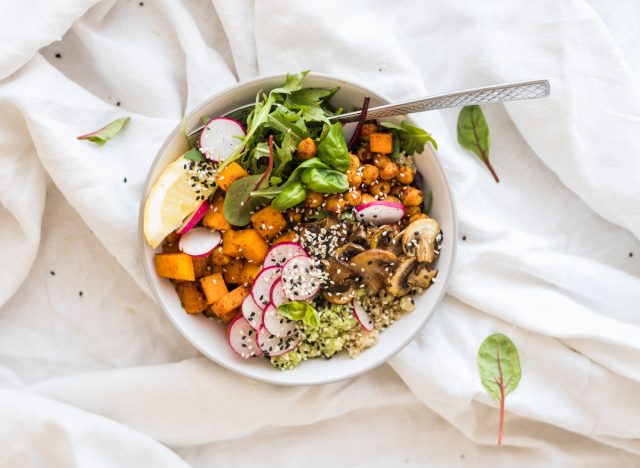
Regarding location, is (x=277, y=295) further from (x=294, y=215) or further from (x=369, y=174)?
(x=369, y=174)

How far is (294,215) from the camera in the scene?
1840 mm

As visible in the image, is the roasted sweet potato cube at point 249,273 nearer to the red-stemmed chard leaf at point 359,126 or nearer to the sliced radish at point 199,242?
the sliced radish at point 199,242

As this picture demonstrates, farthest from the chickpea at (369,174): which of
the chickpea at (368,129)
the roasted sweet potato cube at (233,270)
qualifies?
the roasted sweet potato cube at (233,270)

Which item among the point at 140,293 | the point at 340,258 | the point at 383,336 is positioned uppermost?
the point at 340,258

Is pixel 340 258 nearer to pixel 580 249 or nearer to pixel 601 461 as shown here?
pixel 580 249

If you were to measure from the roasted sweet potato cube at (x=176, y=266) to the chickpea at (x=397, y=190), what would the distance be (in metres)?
0.61

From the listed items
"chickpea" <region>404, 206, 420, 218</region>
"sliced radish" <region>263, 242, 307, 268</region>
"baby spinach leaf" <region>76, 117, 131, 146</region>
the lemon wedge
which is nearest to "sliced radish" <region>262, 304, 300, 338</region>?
"sliced radish" <region>263, 242, 307, 268</region>

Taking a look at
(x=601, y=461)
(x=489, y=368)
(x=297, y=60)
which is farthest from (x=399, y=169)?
(x=601, y=461)

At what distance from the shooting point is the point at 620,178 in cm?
202

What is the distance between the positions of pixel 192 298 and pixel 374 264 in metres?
0.53

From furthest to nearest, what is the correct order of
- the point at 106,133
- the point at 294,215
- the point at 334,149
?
the point at 106,133 < the point at 294,215 < the point at 334,149

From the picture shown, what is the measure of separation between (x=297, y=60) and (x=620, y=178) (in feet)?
3.51

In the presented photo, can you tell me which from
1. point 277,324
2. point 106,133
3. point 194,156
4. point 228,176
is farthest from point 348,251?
point 106,133

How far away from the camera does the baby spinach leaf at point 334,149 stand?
174 centimetres
